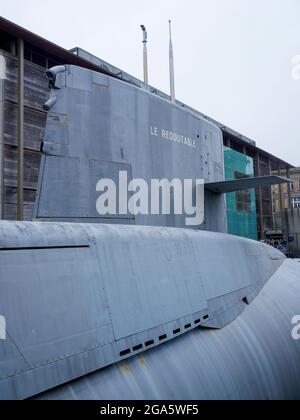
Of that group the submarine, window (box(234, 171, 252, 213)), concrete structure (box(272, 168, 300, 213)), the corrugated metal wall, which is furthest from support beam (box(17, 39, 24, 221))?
concrete structure (box(272, 168, 300, 213))

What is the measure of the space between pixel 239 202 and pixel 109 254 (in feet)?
106

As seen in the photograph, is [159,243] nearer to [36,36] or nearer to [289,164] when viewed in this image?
[36,36]

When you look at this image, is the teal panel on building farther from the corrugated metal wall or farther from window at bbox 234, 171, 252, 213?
the corrugated metal wall

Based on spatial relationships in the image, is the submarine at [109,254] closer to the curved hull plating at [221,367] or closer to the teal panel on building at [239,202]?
the curved hull plating at [221,367]

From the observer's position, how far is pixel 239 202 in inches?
1393

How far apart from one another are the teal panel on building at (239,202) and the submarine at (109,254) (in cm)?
2554

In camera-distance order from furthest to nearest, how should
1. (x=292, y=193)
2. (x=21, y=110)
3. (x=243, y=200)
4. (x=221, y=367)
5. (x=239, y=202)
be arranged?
(x=292, y=193), (x=243, y=200), (x=239, y=202), (x=21, y=110), (x=221, y=367)

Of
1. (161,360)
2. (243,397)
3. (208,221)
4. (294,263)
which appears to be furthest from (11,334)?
(294,263)

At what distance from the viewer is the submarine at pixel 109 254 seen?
3.02 m

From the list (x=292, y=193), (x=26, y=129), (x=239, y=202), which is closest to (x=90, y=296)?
(x=26, y=129)

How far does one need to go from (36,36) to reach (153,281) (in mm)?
15491

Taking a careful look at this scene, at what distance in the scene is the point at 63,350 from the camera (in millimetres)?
3109

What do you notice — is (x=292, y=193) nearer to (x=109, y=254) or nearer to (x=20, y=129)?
(x=20, y=129)

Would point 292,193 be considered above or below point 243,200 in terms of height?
above
